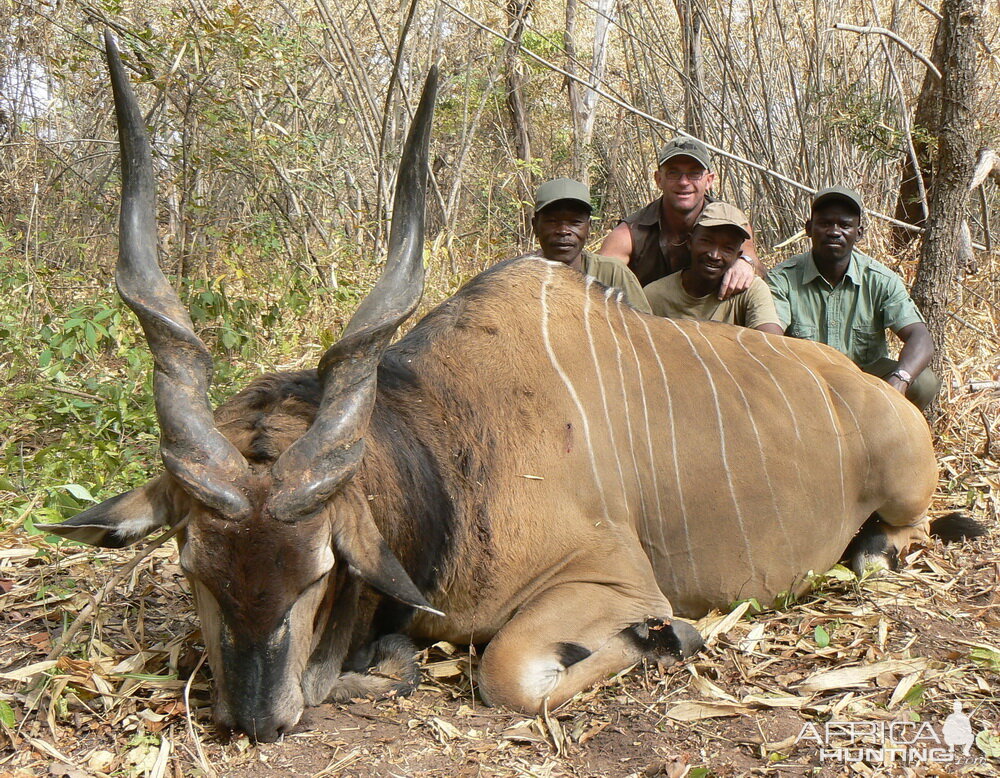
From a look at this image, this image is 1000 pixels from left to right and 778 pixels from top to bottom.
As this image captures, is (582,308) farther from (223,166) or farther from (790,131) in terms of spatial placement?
(790,131)

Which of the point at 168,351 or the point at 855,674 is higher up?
the point at 168,351

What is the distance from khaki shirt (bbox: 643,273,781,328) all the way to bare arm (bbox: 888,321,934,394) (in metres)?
0.58

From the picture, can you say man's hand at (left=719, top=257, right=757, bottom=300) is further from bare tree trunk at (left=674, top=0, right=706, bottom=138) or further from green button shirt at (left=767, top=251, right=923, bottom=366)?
bare tree trunk at (left=674, top=0, right=706, bottom=138)

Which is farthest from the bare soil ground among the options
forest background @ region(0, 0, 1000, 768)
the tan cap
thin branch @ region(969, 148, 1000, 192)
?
thin branch @ region(969, 148, 1000, 192)

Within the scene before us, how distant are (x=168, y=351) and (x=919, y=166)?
5.32 meters

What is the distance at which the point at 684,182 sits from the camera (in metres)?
5.12

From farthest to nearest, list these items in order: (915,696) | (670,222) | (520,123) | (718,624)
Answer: (520,123)
(670,222)
(718,624)
(915,696)

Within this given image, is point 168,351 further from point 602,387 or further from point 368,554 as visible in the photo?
point 602,387

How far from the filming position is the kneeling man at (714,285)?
4438 millimetres

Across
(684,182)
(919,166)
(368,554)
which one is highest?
(919,166)

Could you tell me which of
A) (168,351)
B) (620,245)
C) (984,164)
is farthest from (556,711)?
(984,164)

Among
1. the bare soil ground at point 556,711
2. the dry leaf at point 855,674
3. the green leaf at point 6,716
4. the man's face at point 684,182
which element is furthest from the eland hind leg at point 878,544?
the green leaf at point 6,716

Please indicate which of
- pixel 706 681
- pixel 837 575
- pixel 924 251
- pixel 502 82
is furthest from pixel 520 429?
pixel 502 82

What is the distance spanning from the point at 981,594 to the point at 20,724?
3.18 m
